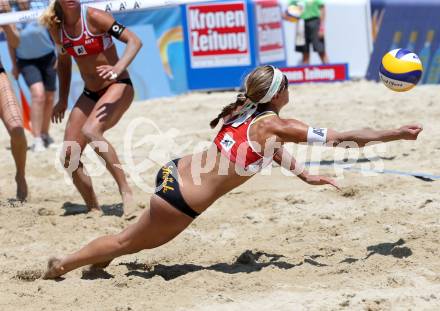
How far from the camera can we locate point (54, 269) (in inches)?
198

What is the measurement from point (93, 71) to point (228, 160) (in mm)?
2260

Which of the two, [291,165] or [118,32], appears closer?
[291,165]

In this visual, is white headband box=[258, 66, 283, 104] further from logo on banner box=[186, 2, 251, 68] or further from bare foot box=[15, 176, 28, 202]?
logo on banner box=[186, 2, 251, 68]

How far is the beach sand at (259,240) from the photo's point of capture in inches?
177

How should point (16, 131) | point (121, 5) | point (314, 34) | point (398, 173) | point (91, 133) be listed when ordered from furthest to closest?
point (314, 34) → point (121, 5) → point (398, 173) → point (16, 131) → point (91, 133)

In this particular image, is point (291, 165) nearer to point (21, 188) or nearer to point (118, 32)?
point (118, 32)

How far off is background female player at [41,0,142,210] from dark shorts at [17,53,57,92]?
10.4ft

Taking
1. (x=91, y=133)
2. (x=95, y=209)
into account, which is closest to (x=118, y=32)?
(x=91, y=133)

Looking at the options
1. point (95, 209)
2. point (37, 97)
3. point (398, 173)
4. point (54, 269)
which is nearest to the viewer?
point (54, 269)

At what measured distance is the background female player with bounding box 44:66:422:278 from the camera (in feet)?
15.4

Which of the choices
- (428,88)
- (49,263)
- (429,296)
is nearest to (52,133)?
(428,88)

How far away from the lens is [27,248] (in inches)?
232

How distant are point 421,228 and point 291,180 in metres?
1.95

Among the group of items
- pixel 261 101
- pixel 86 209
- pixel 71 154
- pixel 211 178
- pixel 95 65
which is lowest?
pixel 86 209
